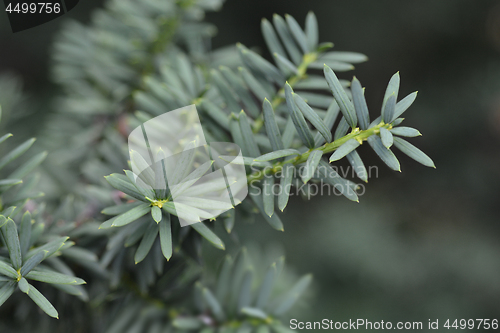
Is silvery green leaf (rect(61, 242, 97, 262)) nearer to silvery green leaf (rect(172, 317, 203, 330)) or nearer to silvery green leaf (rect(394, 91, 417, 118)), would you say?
silvery green leaf (rect(172, 317, 203, 330))

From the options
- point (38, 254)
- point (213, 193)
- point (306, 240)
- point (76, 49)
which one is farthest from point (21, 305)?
point (306, 240)

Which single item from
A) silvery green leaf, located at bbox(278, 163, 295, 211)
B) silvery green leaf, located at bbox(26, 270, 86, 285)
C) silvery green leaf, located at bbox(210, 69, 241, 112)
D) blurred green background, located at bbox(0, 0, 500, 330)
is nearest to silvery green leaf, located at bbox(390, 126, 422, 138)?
silvery green leaf, located at bbox(278, 163, 295, 211)

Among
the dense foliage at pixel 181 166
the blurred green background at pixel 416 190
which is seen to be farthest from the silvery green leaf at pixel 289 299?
the blurred green background at pixel 416 190

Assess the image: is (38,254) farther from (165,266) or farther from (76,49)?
(76,49)

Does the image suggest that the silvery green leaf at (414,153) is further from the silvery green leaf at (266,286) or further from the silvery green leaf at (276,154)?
the silvery green leaf at (266,286)

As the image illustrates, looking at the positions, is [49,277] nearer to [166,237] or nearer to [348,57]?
[166,237]

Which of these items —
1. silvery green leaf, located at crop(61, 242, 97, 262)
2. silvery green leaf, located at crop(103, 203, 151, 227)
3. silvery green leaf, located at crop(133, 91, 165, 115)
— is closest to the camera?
silvery green leaf, located at crop(103, 203, 151, 227)
